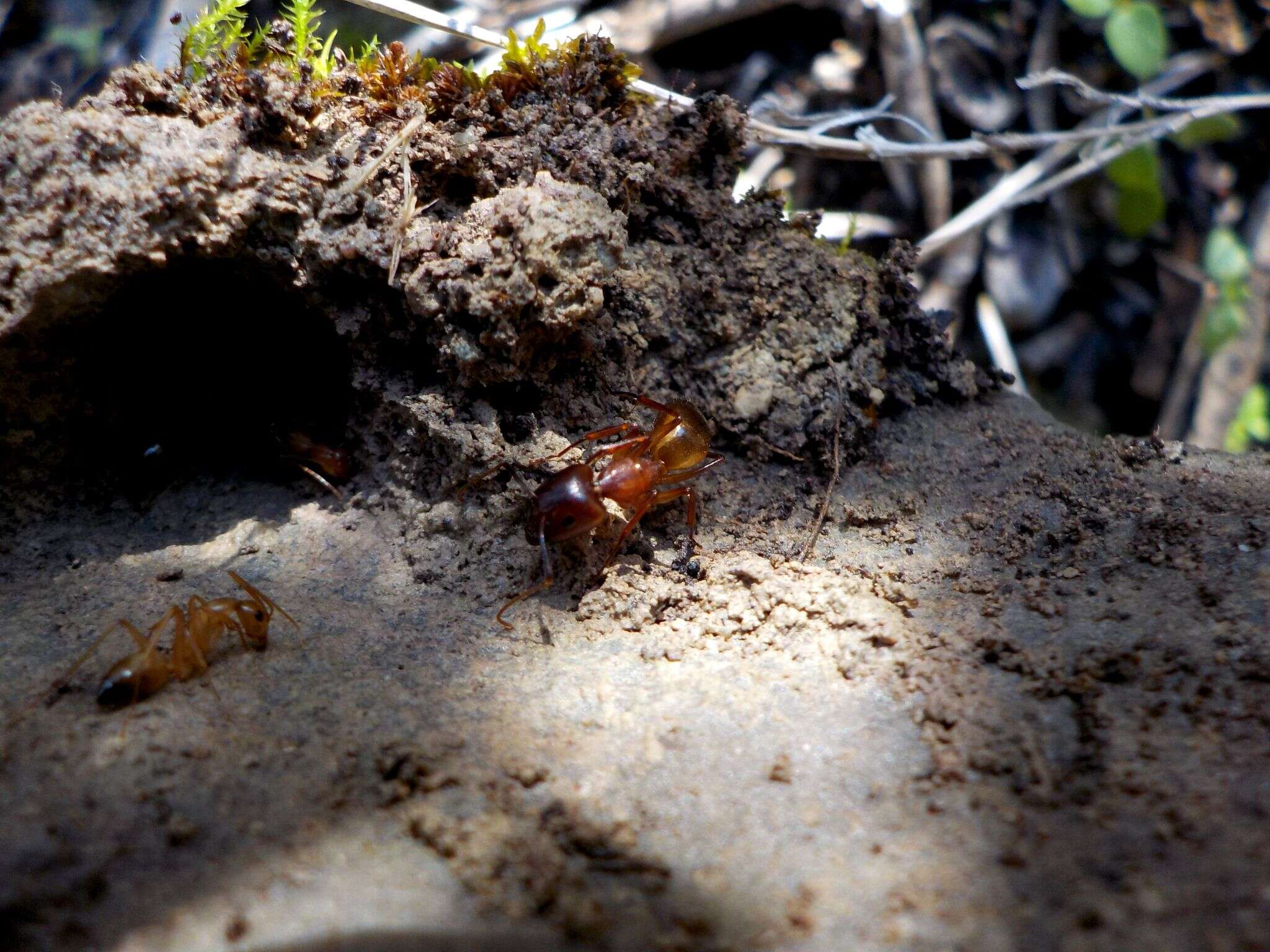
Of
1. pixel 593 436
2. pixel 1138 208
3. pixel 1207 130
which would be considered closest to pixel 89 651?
pixel 593 436

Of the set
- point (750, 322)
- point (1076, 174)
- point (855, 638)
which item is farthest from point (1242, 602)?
point (1076, 174)

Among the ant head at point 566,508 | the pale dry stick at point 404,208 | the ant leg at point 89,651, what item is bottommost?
the ant leg at point 89,651

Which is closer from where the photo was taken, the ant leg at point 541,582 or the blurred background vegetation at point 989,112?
the ant leg at point 541,582

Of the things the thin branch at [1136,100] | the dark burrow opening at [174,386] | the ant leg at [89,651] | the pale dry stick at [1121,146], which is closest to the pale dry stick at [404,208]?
the dark burrow opening at [174,386]

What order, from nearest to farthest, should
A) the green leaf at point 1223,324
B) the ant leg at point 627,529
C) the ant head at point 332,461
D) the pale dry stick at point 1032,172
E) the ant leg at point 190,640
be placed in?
the ant leg at point 190,640
the ant leg at point 627,529
the ant head at point 332,461
the pale dry stick at point 1032,172
the green leaf at point 1223,324

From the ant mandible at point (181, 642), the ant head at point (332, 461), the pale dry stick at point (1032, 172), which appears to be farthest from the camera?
the pale dry stick at point (1032, 172)

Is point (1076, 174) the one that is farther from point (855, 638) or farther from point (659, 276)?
point (855, 638)

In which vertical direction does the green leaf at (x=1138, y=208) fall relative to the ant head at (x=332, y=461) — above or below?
above

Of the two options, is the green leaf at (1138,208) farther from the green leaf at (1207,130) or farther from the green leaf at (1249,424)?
the green leaf at (1249,424)
